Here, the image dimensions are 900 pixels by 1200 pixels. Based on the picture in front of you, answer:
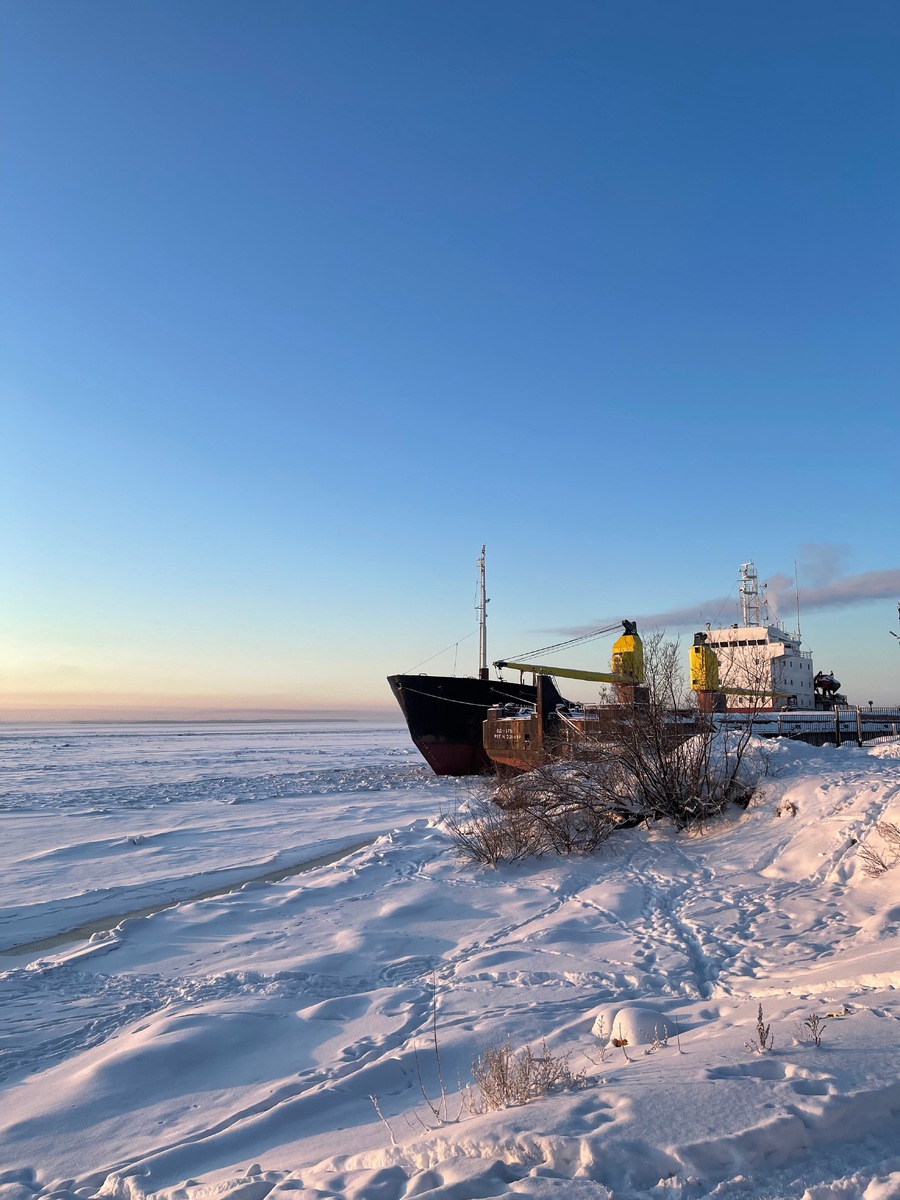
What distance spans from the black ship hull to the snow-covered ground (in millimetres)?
17411

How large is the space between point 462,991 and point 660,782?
842cm

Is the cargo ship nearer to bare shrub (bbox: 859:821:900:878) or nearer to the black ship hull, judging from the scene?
the black ship hull

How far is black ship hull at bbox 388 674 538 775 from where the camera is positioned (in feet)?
112

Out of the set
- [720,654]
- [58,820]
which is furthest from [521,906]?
[720,654]

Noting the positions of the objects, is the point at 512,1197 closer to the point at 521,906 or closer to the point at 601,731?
the point at 521,906

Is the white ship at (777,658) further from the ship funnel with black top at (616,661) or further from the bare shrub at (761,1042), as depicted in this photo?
the bare shrub at (761,1042)

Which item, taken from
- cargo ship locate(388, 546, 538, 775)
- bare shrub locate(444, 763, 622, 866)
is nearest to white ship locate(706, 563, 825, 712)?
cargo ship locate(388, 546, 538, 775)

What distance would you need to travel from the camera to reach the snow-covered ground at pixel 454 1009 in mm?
3412

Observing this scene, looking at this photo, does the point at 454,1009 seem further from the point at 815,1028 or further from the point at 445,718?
the point at 445,718

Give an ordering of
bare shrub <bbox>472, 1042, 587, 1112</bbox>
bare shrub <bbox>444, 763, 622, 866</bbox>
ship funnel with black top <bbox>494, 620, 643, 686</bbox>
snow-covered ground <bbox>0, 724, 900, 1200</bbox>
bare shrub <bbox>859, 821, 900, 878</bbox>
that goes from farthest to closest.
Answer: ship funnel with black top <bbox>494, 620, 643, 686</bbox>, bare shrub <bbox>444, 763, 622, 866</bbox>, bare shrub <bbox>859, 821, 900, 878</bbox>, bare shrub <bbox>472, 1042, 587, 1112</bbox>, snow-covered ground <bbox>0, 724, 900, 1200</bbox>

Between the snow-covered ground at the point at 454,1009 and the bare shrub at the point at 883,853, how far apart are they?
0.23m

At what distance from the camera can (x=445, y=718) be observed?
34.2 meters

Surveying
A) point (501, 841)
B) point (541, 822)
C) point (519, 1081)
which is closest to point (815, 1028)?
point (519, 1081)

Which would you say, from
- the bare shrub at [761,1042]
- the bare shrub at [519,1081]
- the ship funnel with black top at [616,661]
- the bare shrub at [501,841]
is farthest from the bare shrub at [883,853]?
the ship funnel with black top at [616,661]
